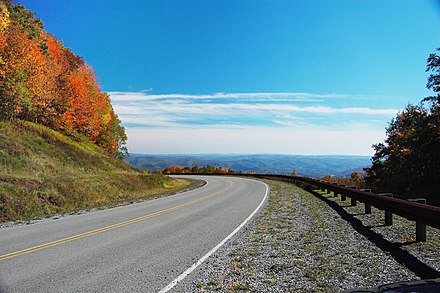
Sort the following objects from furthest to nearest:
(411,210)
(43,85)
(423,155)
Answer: (43,85)
(423,155)
(411,210)

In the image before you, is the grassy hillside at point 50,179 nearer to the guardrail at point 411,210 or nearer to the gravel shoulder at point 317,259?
the gravel shoulder at point 317,259

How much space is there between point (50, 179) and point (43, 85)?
14744mm

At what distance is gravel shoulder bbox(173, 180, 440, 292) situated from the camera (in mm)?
5195

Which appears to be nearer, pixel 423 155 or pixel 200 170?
pixel 423 155

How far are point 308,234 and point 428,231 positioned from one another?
119 inches

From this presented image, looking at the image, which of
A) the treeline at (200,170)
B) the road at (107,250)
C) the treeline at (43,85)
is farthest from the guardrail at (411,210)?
the treeline at (200,170)

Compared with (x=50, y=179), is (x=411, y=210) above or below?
above

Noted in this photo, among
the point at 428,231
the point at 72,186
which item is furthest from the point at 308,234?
the point at 72,186

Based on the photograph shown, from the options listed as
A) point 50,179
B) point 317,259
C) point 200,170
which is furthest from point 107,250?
point 200,170

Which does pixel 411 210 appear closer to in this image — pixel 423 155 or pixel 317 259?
pixel 317 259

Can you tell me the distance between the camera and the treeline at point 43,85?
1078 inches

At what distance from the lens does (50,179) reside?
19.6 m

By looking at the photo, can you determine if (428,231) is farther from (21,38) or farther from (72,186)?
(21,38)

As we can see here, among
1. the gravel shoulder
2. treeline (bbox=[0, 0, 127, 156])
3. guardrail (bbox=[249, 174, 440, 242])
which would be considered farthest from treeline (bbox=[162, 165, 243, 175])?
the gravel shoulder
